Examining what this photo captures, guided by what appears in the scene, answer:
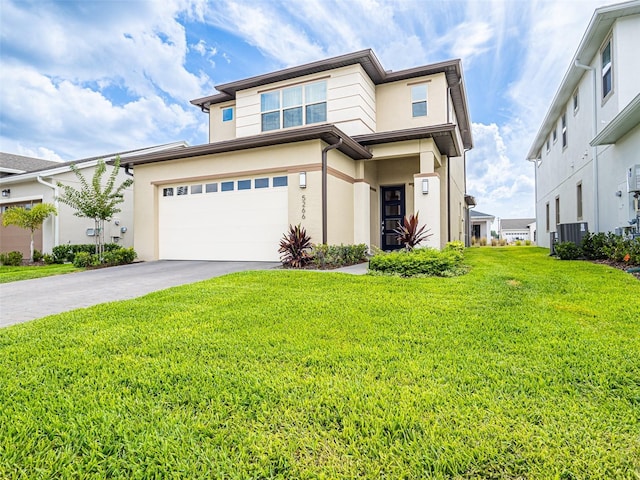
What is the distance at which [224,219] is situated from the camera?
35.9 ft

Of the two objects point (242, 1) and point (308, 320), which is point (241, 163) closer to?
point (242, 1)

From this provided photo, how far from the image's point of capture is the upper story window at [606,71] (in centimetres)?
986

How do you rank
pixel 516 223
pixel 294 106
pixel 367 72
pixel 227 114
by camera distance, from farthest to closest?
1. pixel 516 223
2. pixel 227 114
3. pixel 294 106
4. pixel 367 72

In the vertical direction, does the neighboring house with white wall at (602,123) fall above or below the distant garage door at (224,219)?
above

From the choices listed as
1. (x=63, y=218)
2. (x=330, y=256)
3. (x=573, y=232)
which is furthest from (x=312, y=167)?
(x=63, y=218)

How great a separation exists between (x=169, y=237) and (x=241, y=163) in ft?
12.1

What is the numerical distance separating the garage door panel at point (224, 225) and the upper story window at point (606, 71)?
954 centimetres

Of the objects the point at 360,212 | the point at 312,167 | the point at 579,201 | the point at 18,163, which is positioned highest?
the point at 18,163

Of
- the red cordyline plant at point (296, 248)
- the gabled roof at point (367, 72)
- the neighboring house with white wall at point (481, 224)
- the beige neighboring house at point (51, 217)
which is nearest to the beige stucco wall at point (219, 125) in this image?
the gabled roof at point (367, 72)

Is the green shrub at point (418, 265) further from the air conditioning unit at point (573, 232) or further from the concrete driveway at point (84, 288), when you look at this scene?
the air conditioning unit at point (573, 232)

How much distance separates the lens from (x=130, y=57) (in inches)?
497

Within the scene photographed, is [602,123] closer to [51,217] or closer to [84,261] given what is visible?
[84,261]

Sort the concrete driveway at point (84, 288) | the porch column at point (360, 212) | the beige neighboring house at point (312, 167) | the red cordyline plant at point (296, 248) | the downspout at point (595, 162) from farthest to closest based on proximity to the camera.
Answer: the porch column at point (360, 212), the downspout at point (595, 162), the beige neighboring house at point (312, 167), the red cordyline plant at point (296, 248), the concrete driveway at point (84, 288)

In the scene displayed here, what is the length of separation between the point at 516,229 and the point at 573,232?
1634 inches
